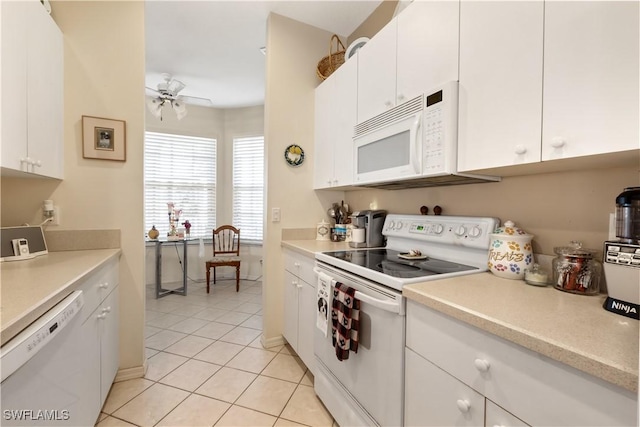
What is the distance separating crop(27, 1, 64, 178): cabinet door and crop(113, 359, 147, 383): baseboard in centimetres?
134

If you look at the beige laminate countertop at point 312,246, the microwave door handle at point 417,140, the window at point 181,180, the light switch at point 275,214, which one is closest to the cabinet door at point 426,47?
the microwave door handle at point 417,140

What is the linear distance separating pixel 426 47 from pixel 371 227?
1139mm

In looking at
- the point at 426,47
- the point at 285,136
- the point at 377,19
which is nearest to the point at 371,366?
the point at 426,47

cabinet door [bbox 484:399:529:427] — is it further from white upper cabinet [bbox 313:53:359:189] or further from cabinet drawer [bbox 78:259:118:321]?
cabinet drawer [bbox 78:259:118:321]

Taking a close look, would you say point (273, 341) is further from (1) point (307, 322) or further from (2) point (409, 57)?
(2) point (409, 57)

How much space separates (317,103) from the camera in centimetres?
246

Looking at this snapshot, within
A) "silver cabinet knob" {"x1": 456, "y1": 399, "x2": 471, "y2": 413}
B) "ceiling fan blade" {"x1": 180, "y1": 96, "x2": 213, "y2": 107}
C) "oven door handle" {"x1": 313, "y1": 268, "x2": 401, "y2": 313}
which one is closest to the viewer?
"silver cabinet knob" {"x1": 456, "y1": 399, "x2": 471, "y2": 413}

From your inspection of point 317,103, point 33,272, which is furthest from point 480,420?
point 317,103

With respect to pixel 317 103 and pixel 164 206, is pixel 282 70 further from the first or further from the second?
pixel 164 206

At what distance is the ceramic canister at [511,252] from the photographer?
1.14 meters

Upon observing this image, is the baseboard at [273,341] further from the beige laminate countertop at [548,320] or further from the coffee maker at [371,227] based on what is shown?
the beige laminate countertop at [548,320]

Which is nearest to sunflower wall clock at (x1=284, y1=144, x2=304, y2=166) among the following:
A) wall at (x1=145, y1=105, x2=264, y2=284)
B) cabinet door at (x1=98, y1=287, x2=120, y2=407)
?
cabinet door at (x1=98, y1=287, x2=120, y2=407)

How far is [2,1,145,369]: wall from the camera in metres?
1.74

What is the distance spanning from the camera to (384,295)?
1.14m
